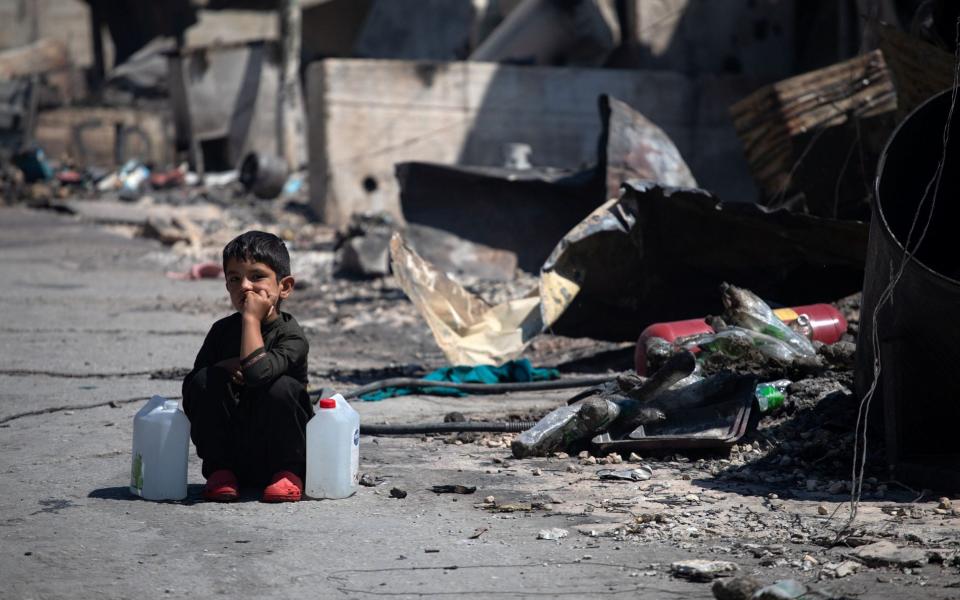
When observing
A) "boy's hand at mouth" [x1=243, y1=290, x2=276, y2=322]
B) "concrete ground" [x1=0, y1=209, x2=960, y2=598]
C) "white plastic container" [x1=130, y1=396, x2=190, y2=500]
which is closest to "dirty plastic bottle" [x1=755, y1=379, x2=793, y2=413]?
"concrete ground" [x1=0, y1=209, x2=960, y2=598]

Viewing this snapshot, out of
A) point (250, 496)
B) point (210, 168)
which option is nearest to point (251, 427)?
Answer: point (250, 496)

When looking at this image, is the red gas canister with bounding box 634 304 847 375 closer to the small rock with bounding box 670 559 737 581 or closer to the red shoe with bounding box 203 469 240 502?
the red shoe with bounding box 203 469 240 502

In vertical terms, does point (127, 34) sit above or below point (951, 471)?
above

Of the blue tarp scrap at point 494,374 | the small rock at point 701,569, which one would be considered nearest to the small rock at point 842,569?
the small rock at point 701,569

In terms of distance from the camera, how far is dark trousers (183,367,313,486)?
11.5 feet

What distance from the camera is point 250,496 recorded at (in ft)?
11.8

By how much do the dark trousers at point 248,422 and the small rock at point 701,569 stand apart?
4.09ft

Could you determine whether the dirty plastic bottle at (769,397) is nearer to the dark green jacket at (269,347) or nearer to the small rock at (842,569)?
the small rock at (842,569)

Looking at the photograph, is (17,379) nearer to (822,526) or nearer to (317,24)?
(822,526)

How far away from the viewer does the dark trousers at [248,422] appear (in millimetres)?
3506

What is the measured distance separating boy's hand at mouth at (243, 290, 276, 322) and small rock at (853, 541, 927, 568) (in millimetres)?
1800

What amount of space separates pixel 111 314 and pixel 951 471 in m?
5.72

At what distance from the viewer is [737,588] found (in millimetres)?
2613

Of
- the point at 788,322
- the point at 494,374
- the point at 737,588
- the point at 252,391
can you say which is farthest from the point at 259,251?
the point at 788,322
